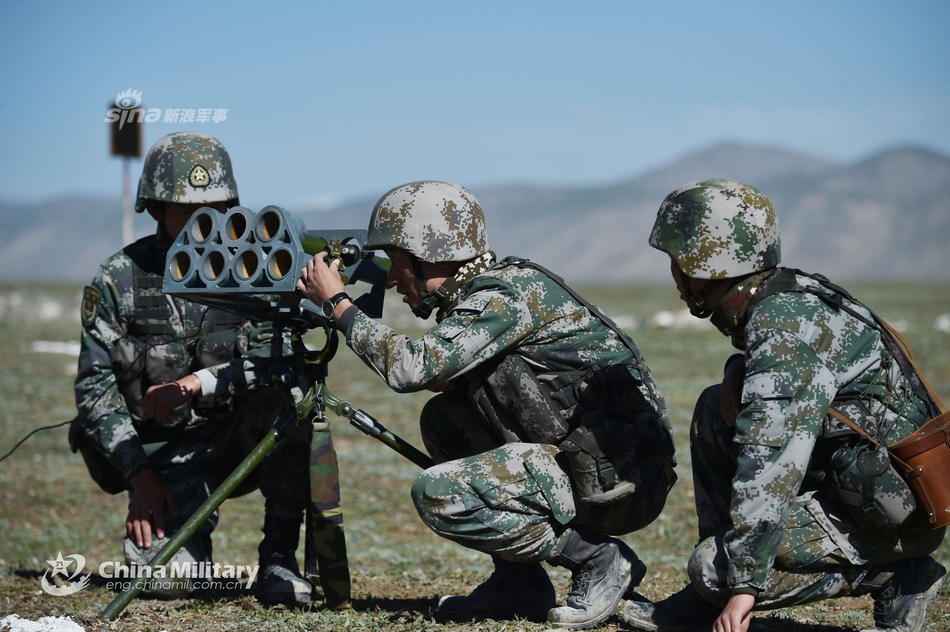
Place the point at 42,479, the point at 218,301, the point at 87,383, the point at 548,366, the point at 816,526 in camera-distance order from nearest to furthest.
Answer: the point at 816,526 < the point at 548,366 < the point at 218,301 < the point at 87,383 < the point at 42,479

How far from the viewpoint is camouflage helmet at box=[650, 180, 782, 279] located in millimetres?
4434

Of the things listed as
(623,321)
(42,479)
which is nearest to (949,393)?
(42,479)

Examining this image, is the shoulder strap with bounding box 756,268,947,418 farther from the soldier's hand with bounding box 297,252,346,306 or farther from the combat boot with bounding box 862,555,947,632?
the soldier's hand with bounding box 297,252,346,306

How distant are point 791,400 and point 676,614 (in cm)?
121

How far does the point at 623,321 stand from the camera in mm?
36031

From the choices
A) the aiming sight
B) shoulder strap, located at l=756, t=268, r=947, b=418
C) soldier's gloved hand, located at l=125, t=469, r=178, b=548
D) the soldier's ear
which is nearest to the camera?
shoulder strap, located at l=756, t=268, r=947, b=418

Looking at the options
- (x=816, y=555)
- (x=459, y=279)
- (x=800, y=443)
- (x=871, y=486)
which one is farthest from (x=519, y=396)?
(x=871, y=486)

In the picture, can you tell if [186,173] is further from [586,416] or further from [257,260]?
[586,416]

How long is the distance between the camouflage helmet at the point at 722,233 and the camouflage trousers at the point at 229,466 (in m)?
2.32

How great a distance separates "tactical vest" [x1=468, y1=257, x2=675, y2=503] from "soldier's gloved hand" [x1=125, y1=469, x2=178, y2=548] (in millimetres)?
2006

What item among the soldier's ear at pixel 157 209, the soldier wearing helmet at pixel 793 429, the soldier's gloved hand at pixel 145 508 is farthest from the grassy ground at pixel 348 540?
the soldier's ear at pixel 157 209

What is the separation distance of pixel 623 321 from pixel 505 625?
103ft

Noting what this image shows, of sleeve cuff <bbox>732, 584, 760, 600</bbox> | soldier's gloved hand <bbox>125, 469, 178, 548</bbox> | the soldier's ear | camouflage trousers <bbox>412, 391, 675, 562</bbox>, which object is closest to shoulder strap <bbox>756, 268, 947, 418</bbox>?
sleeve cuff <bbox>732, 584, 760, 600</bbox>

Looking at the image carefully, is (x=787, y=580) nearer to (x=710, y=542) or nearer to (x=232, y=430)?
(x=710, y=542)
